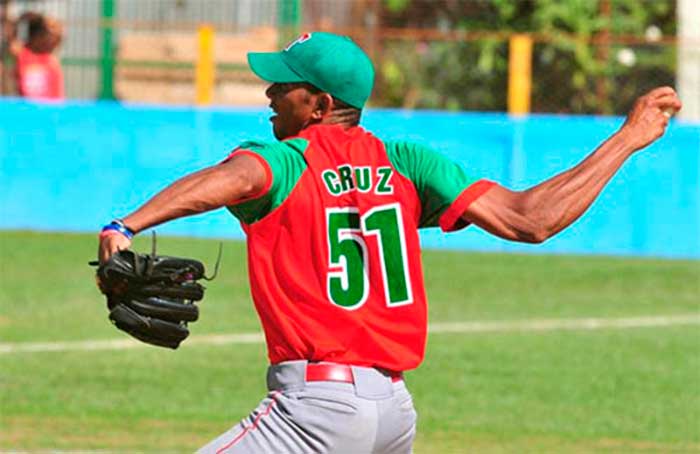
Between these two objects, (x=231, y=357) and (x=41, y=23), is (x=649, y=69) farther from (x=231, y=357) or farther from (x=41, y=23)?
(x=231, y=357)

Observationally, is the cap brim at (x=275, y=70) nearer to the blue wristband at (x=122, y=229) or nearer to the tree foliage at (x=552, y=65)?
the blue wristband at (x=122, y=229)

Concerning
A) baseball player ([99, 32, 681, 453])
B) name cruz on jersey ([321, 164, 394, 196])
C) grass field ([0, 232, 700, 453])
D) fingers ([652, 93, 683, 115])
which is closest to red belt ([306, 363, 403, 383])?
baseball player ([99, 32, 681, 453])

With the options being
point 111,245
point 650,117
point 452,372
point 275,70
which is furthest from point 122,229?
point 452,372

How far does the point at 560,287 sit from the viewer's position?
1770cm

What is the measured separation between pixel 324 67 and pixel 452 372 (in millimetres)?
7484

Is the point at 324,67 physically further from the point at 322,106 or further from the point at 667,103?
the point at 667,103

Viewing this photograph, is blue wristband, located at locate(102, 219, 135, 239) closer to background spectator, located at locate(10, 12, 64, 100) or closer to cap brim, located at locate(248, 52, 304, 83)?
cap brim, located at locate(248, 52, 304, 83)

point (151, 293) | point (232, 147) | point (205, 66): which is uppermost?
point (151, 293)

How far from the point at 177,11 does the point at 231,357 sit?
1664 cm

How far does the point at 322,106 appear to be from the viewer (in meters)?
5.46

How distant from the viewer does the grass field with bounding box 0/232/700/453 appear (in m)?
10.4

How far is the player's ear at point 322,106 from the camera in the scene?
17.9 ft

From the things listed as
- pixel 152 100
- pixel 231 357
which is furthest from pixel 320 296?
pixel 152 100

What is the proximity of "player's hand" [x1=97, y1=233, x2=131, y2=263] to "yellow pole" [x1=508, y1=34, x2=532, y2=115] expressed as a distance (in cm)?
1728
